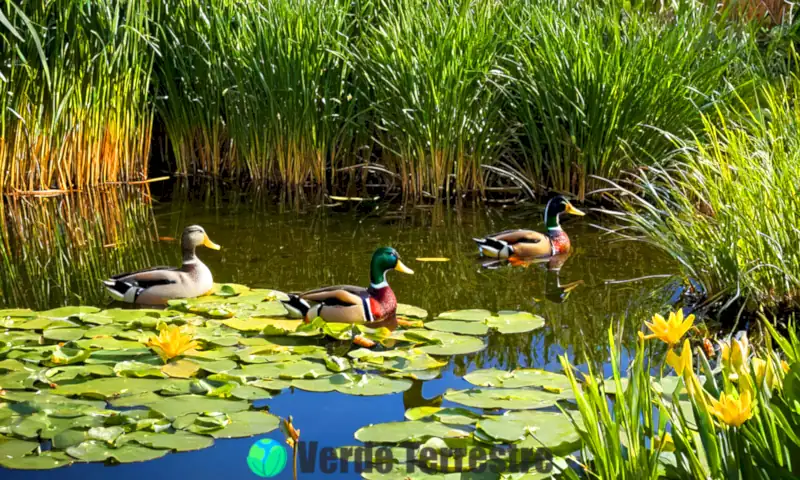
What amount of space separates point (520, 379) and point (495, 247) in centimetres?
224

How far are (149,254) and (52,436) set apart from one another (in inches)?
118

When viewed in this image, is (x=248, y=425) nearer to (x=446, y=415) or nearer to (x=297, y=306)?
(x=446, y=415)

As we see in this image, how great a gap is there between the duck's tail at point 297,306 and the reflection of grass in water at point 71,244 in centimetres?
108

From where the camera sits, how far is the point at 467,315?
4691 mm

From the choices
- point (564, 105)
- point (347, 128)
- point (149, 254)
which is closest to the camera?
point (149, 254)

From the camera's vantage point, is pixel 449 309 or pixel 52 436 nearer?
pixel 52 436

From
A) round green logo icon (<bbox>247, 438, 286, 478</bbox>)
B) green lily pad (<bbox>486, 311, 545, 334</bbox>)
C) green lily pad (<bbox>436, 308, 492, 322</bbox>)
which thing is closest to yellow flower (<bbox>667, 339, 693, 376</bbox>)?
round green logo icon (<bbox>247, 438, 286, 478</bbox>)

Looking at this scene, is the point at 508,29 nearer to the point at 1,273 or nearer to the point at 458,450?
the point at 1,273

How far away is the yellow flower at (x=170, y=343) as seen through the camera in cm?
388

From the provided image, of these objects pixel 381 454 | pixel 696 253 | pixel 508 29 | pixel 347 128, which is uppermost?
pixel 508 29

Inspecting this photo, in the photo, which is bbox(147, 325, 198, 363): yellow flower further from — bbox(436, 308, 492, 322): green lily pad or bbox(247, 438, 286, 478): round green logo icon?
bbox(247, 438, 286, 478): round green logo icon

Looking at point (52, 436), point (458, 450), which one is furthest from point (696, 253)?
point (52, 436)

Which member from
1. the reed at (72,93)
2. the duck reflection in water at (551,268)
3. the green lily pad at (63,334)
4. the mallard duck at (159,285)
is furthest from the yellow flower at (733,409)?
the reed at (72,93)

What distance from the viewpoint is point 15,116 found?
7.65 metres
